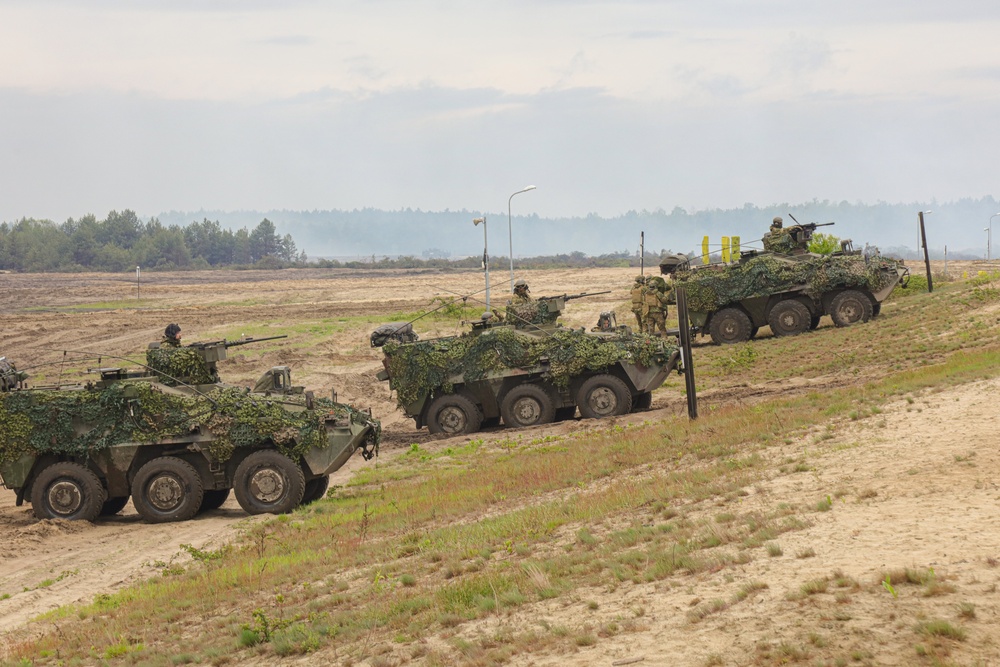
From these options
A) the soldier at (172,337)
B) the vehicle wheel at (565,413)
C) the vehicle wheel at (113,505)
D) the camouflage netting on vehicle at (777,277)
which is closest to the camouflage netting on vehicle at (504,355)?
the vehicle wheel at (565,413)

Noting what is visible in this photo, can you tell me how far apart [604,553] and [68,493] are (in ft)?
31.1

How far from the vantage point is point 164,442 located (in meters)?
17.3

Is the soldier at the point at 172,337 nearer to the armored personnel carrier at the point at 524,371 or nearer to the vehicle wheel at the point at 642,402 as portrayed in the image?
the armored personnel carrier at the point at 524,371

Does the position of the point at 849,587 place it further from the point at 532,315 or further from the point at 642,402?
the point at 532,315

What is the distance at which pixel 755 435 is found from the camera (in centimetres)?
1603

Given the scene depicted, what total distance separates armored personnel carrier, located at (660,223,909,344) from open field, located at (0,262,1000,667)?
311 inches

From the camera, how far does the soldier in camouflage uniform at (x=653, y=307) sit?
3067 cm

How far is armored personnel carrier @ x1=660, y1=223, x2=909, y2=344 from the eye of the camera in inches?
1224

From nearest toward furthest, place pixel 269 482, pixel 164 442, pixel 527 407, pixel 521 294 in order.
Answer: pixel 269 482 → pixel 164 442 → pixel 527 407 → pixel 521 294

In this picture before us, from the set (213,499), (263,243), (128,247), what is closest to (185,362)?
(213,499)

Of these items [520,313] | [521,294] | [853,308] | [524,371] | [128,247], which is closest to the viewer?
[524,371]

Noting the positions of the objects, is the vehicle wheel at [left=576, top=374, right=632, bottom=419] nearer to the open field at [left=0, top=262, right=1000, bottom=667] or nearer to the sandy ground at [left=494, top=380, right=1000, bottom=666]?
the open field at [left=0, top=262, right=1000, bottom=667]

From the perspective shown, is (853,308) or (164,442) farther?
(853,308)

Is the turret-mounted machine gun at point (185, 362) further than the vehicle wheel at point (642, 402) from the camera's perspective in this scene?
No
